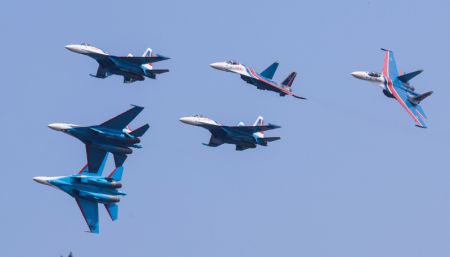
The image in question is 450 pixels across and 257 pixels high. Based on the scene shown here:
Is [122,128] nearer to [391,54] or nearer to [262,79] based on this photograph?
[262,79]

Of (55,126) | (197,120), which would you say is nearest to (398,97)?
(197,120)

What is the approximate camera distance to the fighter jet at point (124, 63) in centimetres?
16150

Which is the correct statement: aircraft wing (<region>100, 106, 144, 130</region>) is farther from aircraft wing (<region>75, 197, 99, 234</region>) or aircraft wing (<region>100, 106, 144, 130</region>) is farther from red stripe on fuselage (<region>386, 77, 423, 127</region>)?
red stripe on fuselage (<region>386, 77, 423, 127</region>)

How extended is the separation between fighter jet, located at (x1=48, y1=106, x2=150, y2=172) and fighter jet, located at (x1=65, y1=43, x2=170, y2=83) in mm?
Answer: 4934

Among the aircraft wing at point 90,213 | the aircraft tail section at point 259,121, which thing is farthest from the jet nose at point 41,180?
the aircraft tail section at point 259,121

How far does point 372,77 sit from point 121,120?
31614 mm

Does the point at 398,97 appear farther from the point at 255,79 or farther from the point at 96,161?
the point at 96,161

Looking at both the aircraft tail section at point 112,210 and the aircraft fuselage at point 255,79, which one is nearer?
the aircraft tail section at point 112,210

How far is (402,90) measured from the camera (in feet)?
559

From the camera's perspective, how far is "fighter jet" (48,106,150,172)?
15738cm

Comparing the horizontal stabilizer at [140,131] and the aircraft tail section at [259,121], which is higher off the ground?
the aircraft tail section at [259,121]

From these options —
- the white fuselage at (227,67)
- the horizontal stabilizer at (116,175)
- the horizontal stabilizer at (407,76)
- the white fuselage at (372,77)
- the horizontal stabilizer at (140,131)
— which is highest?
the horizontal stabilizer at (407,76)

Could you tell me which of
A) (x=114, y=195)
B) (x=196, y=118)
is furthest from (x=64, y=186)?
(x=196, y=118)

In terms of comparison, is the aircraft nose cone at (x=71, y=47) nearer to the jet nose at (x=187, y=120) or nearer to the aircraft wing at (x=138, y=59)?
the aircraft wing at (x=138, y=59)
